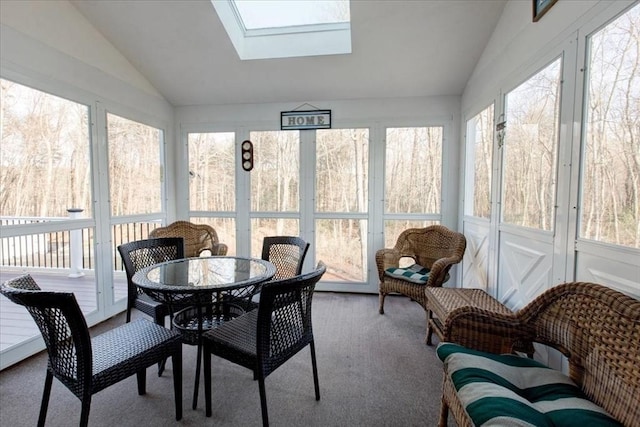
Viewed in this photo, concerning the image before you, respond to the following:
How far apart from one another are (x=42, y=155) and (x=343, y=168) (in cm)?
290

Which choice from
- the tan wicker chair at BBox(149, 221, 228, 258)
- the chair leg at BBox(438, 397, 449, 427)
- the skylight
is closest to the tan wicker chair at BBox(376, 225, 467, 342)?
the chair leg at BBox(438, 397, 449, 427)

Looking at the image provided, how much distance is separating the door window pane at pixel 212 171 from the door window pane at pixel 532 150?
3089 millimetres

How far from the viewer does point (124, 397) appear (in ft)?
6.31

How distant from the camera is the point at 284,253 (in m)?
2.67

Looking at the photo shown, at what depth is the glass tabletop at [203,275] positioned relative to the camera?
5.74 feet

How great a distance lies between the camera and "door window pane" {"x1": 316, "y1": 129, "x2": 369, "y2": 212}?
386 centimetres

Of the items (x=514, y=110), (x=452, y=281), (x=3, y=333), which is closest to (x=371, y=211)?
(x=452, y=281)

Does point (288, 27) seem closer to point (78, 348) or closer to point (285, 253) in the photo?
point (285, 253)

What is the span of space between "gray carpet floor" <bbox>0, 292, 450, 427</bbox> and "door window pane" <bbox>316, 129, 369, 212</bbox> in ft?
5.69

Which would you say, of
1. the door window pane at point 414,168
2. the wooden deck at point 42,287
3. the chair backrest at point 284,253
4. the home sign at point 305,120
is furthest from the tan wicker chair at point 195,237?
the door window pane at point 414,168

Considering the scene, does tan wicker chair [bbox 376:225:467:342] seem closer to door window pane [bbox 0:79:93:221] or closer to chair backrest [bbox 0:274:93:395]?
chair backrest [bbox 0:274:93:395]

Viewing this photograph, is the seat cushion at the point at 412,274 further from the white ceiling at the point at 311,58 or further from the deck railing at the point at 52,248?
the deck railing at the point at 52,248

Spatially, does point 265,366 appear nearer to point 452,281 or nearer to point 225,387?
point 225,387

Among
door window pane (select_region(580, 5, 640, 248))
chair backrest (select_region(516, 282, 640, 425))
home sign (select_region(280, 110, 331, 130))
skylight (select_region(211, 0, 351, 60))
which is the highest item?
skylight (select_region(211, 0, 351, 60))
